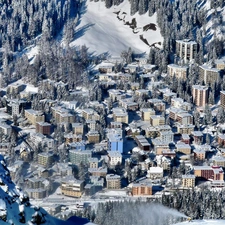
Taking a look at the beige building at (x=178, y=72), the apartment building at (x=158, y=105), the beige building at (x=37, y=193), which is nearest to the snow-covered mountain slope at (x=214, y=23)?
the beige building at (x=178, y=72)

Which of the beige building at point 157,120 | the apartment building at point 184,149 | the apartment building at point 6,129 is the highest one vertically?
the beige building at point 157,120

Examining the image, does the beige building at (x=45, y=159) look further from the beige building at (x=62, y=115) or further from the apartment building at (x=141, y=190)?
the beige building at (x=62, y=115)

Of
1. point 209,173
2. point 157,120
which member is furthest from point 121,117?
point 209,173

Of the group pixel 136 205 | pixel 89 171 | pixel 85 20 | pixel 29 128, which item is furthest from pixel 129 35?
pixel 136 205

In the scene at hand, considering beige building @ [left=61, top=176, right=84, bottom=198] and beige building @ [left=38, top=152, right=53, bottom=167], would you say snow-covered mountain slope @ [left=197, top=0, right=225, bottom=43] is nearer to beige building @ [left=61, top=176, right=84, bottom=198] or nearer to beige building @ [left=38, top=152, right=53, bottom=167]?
beige building @ [left=38, top=152, right=53, bottom=167]

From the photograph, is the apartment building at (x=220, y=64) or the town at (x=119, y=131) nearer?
the town at (x=119, y=131)

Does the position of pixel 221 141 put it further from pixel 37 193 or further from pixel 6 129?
pixel 37 193

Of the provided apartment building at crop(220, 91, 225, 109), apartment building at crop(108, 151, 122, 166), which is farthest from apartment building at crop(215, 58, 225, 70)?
apartment building at crop(108, 151, 122, 166)
